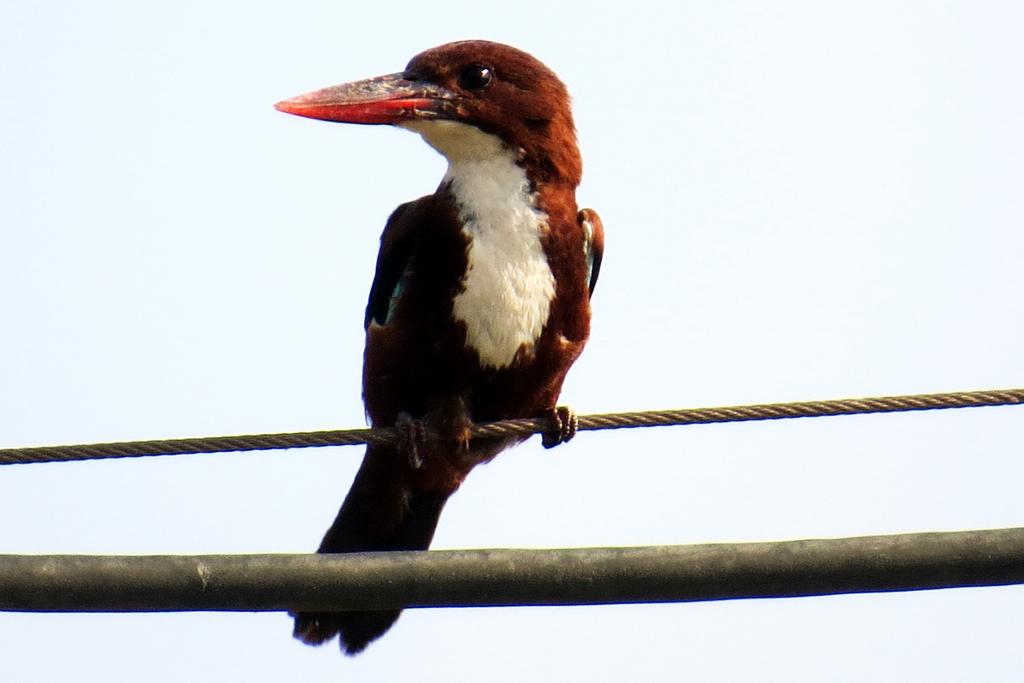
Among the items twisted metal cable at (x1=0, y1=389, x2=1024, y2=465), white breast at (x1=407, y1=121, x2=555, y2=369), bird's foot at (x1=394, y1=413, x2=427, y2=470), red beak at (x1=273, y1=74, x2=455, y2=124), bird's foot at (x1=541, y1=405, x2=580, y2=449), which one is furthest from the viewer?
red beak at (x1=273, y1=74, x2=455, y2=124)

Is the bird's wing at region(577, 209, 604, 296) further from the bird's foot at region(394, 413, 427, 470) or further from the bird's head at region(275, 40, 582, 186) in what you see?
the bird's foot at region(394, 413, 427, 470)

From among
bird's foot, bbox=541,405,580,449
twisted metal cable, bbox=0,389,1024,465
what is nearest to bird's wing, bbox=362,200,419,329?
bird's foot, bbox=541,405,580,449

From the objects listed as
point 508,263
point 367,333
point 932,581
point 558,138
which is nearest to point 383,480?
point 367,333

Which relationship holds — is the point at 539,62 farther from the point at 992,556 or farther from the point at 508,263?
the point at 992,556

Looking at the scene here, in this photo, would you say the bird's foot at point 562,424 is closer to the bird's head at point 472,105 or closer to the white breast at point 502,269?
the white breast at point 502,269

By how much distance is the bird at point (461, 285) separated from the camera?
493cm

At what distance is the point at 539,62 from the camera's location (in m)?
5.40

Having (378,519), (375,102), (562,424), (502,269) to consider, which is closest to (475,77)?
(375,102)

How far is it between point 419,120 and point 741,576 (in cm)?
247

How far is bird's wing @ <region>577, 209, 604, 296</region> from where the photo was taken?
5.19 metres

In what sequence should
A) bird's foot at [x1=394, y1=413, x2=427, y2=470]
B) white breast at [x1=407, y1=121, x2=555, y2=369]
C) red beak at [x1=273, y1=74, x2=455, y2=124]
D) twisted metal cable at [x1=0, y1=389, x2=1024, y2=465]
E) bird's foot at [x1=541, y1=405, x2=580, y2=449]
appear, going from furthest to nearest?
red beak at [x1=273, y1=74, x2=455, y2=124]
bird's foot at [x1=541, y1=405, x2=580, y2=449]
bird's foot at [x1=394, y1=413, x2=427, y2=470]
white breast at [x1=407, y1=121, x2=555, y2=369]
twisted metal cable at [x1=0, y1=389, x2=1024, y2=465]

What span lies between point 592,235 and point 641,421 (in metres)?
1.48

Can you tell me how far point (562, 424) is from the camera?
5.12 meters

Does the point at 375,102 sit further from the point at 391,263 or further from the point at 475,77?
the point at 391,263
